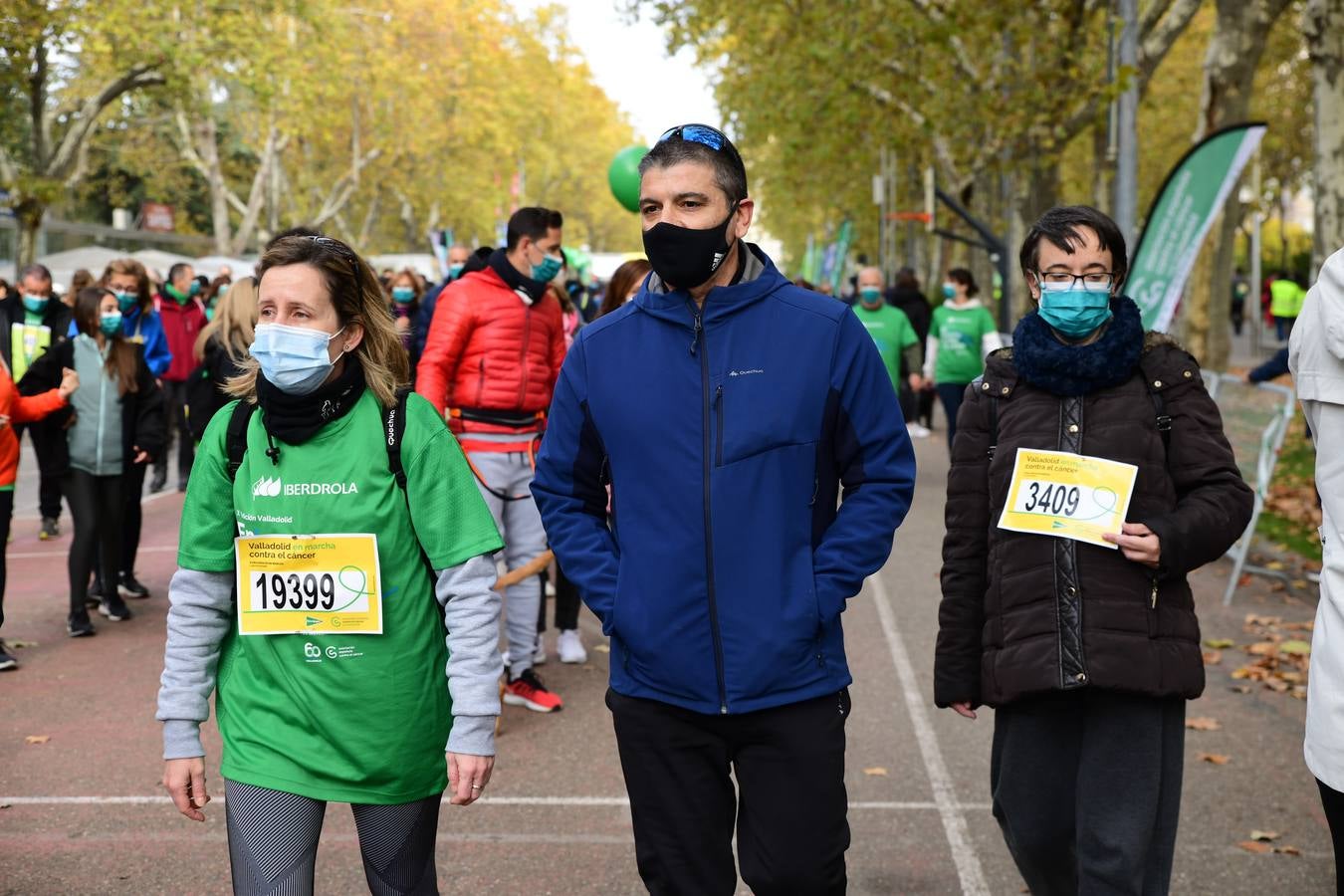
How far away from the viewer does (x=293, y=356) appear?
3340 mm

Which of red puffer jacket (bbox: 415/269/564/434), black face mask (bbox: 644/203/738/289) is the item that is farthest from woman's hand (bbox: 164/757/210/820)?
red puffer jacket (bbox: 415/269/564/434)

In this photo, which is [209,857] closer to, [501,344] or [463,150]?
[501,344]

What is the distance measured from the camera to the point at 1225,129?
11172 mm

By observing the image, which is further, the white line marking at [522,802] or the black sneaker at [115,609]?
the black sneaker at [115,609]

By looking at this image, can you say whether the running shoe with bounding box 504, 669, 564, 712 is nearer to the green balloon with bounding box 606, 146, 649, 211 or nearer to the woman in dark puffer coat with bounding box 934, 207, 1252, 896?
the woman in dark puffer coat with bounding box 934, 207, 1252, 896

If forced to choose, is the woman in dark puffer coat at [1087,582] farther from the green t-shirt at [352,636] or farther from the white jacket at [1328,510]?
the green t-shirt at [352,636]

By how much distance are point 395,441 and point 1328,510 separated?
1861 millimetres

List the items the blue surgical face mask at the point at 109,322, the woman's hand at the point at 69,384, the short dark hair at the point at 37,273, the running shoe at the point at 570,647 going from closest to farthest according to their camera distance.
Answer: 1. the running shoe at the point at 570,647
2. the woman's hand at the point at 69,384
3. the blue surgical face mask at the point at 109,322
4. the short dark hair at the point at 37,273

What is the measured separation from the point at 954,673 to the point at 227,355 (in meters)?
4.79

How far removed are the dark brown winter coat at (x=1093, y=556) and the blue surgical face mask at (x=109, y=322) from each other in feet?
21.1

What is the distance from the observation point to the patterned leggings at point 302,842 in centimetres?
325

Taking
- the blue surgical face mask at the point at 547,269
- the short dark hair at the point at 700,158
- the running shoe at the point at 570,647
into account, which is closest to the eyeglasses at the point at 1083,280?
the short dark hair at the point at 700,158

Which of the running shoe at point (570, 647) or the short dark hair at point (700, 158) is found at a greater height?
the short dark hair at point (700, 158)

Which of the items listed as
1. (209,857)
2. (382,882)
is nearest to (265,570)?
(382,882)
